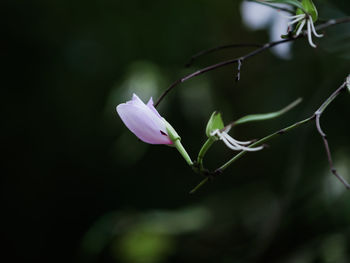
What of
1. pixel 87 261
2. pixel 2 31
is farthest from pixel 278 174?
pixel 2 31

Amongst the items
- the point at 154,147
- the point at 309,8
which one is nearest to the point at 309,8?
the point at 309,8

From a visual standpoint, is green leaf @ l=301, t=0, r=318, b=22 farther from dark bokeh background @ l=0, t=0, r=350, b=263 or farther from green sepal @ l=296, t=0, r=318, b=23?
dark bokeh background @ l=0, t=0, r=350, b=263

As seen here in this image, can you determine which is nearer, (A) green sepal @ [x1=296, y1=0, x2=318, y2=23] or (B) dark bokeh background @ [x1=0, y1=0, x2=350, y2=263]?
(A) green sepal @ [x1=296, y1=0, x2=318, y2=23]

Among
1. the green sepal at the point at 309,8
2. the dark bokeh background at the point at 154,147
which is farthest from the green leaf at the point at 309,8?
the dark bokeh background at the point at 154,147

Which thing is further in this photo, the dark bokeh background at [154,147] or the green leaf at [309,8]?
the dark bokeh background at [154,147]

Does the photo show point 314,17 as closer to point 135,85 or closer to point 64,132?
point 135,85

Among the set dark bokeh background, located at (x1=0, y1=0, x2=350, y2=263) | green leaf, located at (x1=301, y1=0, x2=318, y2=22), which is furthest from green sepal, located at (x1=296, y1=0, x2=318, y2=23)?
dark bokeh background, located at (x1=0, y1=0, x2=350, y2=263)

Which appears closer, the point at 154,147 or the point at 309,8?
the point at 309,8

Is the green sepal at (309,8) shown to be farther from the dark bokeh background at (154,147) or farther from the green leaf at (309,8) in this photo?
the dark bokeh background at (154,147)

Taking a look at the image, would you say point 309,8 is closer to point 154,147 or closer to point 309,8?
point 309,8
